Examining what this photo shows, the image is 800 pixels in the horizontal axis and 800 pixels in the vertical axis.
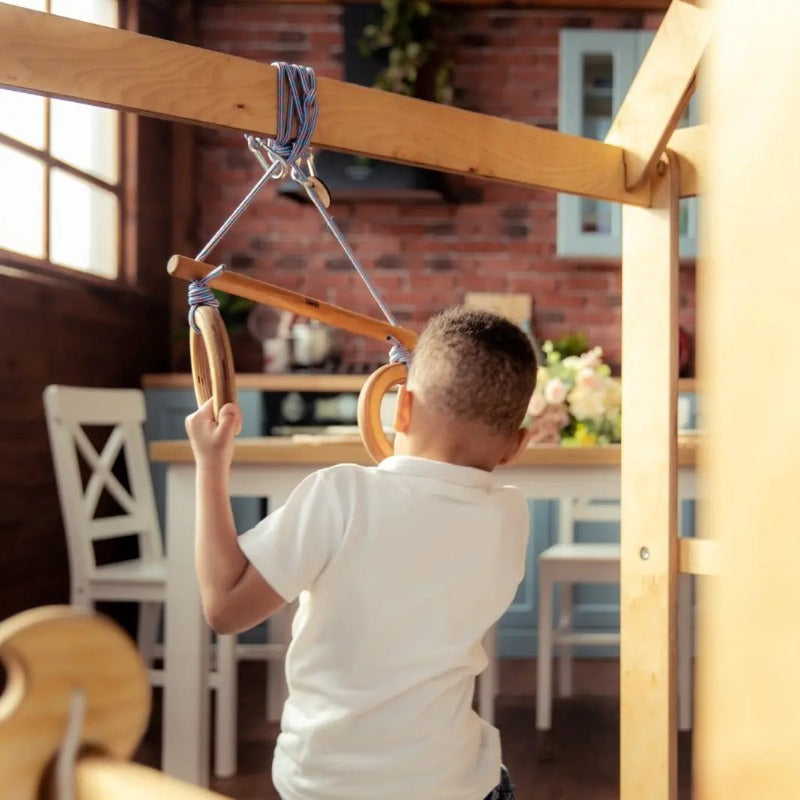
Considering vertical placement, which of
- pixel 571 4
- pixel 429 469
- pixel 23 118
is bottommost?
pixel 429 469

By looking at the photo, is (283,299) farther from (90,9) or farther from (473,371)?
(90,9)

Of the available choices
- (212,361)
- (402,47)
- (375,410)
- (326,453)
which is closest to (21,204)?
(402,47)

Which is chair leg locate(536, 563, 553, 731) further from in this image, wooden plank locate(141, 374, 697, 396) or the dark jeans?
the dark jeans

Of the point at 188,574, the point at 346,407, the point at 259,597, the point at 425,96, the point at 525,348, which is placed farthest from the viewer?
the point at 425,96

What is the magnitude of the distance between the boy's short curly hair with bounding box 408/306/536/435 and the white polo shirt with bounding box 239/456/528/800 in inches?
2.5

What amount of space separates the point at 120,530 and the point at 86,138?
5.43 feet

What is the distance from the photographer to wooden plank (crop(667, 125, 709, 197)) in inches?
48.8

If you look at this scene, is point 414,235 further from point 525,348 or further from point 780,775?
point 780,775

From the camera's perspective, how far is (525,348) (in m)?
1.10

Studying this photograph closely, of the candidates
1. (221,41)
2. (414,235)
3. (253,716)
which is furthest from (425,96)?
(253,716)

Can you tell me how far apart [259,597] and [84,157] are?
350 cm

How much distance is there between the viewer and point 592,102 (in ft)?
14.5

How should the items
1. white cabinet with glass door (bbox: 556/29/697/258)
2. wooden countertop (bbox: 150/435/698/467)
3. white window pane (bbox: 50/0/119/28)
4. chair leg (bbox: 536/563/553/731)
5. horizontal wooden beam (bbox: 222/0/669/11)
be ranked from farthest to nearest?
horizontal wooden beam (bbox: 222/0/669/11) → white cabinet with glass door (bbox: 556/29/697/258) → white window pane (bbox: 50/0/119/28) → chair leg (bbox: 536/563/553/731) → wooden countertop (bbox: 150/435/698/467)

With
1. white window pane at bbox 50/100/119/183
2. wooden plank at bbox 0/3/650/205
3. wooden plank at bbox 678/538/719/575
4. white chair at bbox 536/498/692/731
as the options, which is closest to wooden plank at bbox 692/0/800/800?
wooden plank at bbox 0/3/650/205
